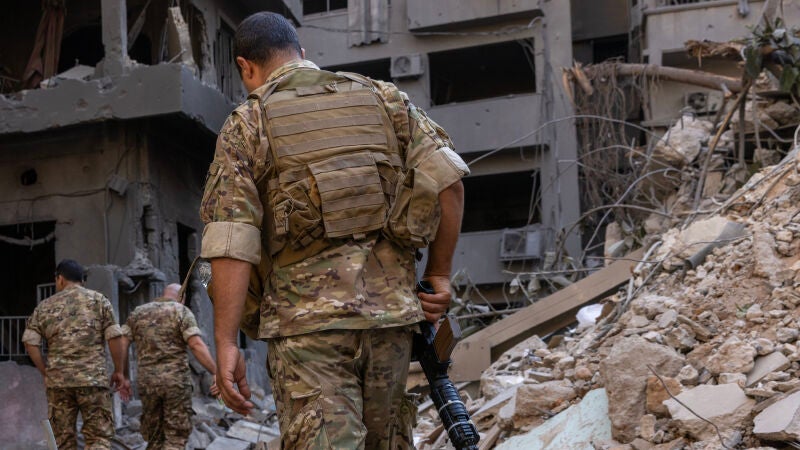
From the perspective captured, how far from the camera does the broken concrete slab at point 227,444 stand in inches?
359

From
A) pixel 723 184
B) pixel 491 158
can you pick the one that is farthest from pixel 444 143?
pixel 491 158

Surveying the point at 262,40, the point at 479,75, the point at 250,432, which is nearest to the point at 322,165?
the point at 262,40

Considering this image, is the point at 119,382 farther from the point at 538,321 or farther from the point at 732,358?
the point at 732,358

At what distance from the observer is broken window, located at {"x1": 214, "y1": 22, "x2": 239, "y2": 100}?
45.9 ft

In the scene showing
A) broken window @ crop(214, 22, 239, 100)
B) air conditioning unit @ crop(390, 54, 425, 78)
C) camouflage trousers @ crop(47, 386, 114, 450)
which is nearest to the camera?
camouflage trousers @ crop(47, 386, 114, 450)

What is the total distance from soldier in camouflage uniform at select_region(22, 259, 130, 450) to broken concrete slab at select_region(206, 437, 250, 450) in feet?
6.97

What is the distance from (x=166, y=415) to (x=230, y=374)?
17.3 feet

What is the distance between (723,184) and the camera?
8.82m

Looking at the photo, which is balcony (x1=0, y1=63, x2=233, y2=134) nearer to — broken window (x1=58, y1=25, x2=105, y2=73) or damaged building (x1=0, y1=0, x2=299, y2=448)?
damaged building (x1=0, y1=0, x2=299, y2=448)

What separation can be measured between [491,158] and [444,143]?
15353 millimetres

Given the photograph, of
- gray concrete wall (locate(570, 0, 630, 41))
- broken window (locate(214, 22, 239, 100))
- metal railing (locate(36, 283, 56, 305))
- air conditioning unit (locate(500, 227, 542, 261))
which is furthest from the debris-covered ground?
gray concrete wall (locate(570, 0, 630, 41))

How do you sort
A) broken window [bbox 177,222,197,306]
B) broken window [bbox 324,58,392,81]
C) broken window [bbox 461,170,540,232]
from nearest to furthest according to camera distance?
broken window [bbox 177,222,197,306], broken window [bbox 324,58,392,81], broken window [bbox 461,170,540,232]

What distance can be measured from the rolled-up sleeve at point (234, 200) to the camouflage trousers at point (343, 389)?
309 mm

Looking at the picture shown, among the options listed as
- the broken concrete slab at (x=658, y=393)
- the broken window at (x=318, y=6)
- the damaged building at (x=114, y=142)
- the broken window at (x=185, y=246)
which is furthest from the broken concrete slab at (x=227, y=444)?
the broken window at (x=318, y=6)
